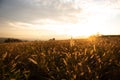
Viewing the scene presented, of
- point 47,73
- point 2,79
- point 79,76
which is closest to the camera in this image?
point 2,79

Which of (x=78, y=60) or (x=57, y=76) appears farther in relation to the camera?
(x=78, y=60)

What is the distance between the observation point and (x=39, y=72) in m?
3.70

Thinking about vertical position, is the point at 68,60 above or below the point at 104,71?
above

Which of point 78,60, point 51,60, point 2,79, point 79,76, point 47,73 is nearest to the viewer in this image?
point 2,79

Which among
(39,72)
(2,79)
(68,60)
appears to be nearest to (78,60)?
(68,60)

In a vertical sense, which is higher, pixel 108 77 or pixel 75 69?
pixel 75 69

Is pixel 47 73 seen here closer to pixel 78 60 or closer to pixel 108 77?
pixel 78 60

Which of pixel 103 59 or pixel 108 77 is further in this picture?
pixel 103 59

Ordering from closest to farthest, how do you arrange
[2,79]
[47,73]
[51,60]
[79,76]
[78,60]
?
[2,79], [79,76], [47,73], [78,60], [51,60]

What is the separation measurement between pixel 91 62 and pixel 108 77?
461mm

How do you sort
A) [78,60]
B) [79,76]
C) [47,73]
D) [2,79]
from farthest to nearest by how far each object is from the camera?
1. [78,60]
2. [47,73]
3. [79,76]
4. [2,79]

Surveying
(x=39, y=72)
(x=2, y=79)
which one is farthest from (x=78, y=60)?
(x=2, y=79)

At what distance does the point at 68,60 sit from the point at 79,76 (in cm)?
65

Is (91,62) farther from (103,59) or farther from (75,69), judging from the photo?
(75,69)
